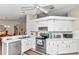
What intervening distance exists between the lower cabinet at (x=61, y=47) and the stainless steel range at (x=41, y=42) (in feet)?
0.22

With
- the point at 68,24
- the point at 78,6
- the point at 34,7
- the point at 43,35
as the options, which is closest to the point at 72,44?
the point at 68,24

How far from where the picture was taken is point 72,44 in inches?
72.0

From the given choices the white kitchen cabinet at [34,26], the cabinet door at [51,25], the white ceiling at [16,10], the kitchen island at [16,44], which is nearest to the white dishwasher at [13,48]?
the kitchen island at [16,44]

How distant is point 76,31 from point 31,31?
0.75 meters

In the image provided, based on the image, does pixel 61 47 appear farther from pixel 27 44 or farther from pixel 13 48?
pixel 13 48

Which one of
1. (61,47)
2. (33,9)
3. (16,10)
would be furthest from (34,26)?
(61,47)

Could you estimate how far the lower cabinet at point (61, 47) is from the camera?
1791 mm

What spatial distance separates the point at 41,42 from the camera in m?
1.85

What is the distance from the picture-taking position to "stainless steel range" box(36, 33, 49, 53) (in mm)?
1804

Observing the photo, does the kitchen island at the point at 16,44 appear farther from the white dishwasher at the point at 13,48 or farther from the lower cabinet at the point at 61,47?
the lower cabinet at the point at 61,47

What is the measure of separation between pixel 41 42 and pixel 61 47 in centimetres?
35

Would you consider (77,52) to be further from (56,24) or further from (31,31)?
→ (31,31)

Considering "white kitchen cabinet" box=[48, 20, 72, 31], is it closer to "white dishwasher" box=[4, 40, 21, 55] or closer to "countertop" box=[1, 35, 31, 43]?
"countertop" box=[1, 35, 31, 43]

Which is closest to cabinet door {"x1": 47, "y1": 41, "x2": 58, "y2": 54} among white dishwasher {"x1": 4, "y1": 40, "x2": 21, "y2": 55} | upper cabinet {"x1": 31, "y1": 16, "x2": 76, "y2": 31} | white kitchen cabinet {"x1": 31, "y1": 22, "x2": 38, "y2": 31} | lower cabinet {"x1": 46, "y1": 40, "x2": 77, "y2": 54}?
lower cabinet {"x1": 46, "y1": 40, "x2": 77, "y2": 54}
